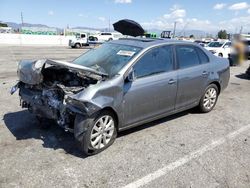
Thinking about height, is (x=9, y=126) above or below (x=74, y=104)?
below

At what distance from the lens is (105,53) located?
4852 mm

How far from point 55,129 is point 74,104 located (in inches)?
54.4

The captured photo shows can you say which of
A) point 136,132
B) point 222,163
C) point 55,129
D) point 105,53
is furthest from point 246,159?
point 55,129

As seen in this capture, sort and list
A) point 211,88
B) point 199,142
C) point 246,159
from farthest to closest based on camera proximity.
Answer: point 211,88, point 199,142, point 246,159

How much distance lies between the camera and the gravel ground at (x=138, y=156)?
333 centimetres

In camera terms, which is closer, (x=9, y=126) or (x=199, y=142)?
(x=199, y=142)

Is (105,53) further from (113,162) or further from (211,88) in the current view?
(211,88)

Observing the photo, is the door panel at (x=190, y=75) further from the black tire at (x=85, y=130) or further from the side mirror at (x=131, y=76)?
the black tire at (x=85, y=130)

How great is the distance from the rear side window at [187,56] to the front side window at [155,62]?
0.26 m

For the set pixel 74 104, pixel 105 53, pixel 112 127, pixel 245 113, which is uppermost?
pixel 105 53

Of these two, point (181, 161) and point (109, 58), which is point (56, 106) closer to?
point (109, 58)

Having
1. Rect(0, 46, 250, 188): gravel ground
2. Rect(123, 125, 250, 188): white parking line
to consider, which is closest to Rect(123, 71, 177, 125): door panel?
Rect(0, 46, 250, 188): gravel ground

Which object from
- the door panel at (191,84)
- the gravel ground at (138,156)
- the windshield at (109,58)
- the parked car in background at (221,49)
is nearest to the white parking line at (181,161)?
the gravel ground at (138,156)

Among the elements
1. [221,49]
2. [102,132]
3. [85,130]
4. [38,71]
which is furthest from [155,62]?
[221,49]
